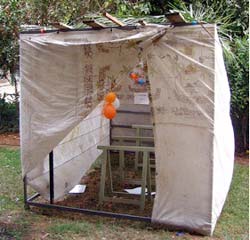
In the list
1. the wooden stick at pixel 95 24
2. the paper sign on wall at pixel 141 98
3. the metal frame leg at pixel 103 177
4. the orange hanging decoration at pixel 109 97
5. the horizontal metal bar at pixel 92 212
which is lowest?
the horizontal metal bar at pixel 92 212

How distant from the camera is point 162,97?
12.6 ft

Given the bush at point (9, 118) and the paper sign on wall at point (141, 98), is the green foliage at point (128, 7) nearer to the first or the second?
the paper sign on wall at point (141, 98)

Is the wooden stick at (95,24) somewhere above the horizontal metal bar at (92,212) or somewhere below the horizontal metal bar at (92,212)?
above

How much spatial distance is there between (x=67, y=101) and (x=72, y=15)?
16.2 ft

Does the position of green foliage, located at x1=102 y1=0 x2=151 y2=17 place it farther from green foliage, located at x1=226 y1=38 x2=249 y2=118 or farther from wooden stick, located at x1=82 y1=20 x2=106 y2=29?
wooden stick, located at x1=82 y1=20 x2=106 y2=29

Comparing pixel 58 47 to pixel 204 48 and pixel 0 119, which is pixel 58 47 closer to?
pixel 204 48

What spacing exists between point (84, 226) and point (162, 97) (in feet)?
4.97

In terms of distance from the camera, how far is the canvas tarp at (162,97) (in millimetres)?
3713

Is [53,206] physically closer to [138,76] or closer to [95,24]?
[95,24]

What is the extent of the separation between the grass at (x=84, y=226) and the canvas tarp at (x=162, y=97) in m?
0.21

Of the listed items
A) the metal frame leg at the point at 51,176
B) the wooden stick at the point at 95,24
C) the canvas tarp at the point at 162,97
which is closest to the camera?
the canvas tarp at the point at 162,97

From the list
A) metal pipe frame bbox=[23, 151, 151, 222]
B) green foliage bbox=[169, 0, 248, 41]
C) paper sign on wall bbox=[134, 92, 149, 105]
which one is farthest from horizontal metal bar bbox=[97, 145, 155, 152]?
green foliage bbox=[169, 0, 248, 41]

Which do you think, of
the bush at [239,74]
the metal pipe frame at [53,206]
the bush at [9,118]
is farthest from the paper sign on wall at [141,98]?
the bush at [9,118]

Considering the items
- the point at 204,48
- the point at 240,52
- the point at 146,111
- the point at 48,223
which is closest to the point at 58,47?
the point at 204,48
